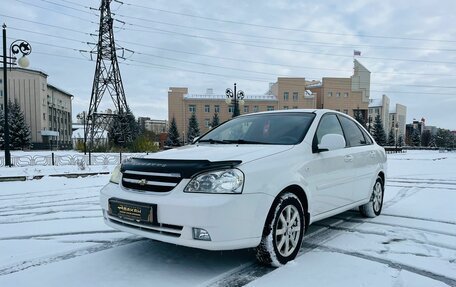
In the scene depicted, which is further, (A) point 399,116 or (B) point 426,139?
(A) point 399,116

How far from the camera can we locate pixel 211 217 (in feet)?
10.0

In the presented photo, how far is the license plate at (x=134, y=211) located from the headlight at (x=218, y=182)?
1.29ft

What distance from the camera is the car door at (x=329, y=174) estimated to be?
4.12 metres

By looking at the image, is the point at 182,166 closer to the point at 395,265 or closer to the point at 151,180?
the point at 151,180

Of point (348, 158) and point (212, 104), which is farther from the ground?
point (212, 104)

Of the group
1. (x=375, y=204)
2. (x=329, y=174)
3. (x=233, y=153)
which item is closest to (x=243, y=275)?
(x=233, y=153)

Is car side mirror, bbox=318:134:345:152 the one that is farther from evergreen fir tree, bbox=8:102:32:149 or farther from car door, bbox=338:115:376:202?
evergreen fir tree, bbox=8:102:32:149

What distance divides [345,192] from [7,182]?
31.3 feet

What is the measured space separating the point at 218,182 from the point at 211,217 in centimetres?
32

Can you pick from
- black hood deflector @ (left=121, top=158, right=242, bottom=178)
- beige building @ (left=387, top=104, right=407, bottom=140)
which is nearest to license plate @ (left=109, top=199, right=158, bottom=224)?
black hood deflector @ (left=121, top=158, right=242, bottom=178)

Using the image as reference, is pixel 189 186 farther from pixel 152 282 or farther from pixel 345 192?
pixel 345 192

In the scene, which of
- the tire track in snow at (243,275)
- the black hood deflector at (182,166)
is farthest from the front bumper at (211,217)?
the tire track in snow at (243,275)

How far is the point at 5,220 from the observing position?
561cm

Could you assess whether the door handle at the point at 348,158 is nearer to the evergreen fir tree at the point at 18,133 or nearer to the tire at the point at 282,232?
the tire at the point at 282,232
